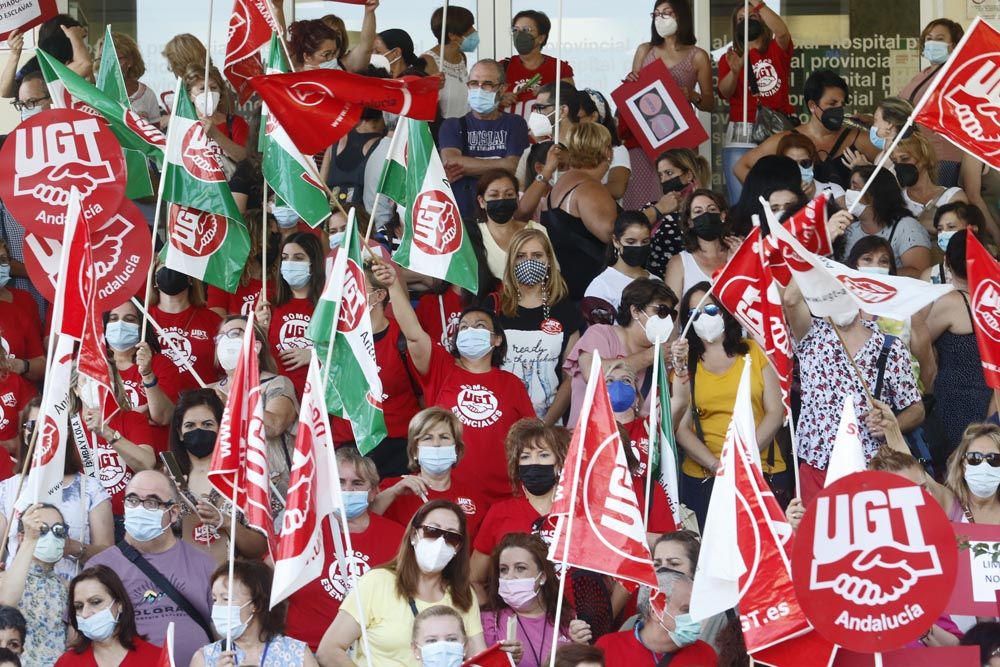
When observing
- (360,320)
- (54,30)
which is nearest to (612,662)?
(360,320)

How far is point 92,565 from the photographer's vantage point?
28.0 feet

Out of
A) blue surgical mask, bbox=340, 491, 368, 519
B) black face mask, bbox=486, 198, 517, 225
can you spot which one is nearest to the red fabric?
blue surgical mask, bbox=340, 491, 368, 519

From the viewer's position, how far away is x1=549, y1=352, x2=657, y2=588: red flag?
308 inches

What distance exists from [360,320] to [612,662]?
6.41 ft

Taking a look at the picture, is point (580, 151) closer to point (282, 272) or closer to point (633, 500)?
point (282, 272)

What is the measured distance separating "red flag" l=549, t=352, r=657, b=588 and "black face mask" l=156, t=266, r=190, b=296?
350cm

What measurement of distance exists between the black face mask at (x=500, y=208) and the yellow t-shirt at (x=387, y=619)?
290 centimetres

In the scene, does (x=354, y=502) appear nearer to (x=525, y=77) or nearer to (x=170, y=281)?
(x=170, y=281)

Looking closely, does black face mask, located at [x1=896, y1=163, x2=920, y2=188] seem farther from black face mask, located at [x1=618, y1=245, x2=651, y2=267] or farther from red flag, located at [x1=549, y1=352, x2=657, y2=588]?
red flag, located at [x1=549, y1=352, x2=657, y2=588]

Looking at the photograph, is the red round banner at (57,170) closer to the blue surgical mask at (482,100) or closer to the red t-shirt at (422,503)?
the red t-shirt at (422,503)

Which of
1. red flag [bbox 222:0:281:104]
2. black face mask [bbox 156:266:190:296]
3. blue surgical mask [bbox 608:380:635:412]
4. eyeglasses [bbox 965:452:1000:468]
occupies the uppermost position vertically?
red flag [bbox 222:0:281:104]

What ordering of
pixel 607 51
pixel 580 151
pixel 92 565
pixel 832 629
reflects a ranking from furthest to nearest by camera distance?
1. pixel 607 51
2. pixel 580 151
3. pixel 92 565
4. pixel 832 629

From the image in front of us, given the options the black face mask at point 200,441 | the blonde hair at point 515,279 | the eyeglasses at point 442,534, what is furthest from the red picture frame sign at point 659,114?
the eyeglasses at point 442,534

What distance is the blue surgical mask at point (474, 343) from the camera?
9.78 meters
